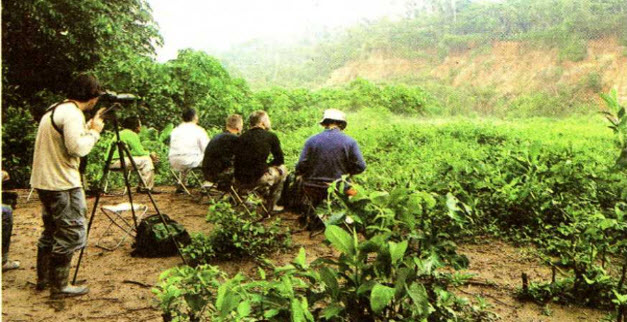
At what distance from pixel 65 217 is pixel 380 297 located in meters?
2.70

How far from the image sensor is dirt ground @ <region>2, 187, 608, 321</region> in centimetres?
368

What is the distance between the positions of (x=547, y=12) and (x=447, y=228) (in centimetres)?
3708

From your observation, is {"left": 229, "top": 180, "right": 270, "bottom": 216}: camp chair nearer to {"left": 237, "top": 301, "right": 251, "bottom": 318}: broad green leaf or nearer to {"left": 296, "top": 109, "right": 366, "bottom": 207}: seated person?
{"left": 296, "top": 109, "right": 366, "bottom": 207}: seated person

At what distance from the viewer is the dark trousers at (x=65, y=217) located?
3.65 meters

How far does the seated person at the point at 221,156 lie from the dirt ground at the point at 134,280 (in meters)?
0.61

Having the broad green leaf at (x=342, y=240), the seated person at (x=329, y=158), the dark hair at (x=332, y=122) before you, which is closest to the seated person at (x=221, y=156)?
the seated person at (x=329, y=158)

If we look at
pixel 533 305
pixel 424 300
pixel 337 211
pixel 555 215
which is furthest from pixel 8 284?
pixel 555 215

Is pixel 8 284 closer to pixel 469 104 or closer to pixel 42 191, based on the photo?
pixel 42 191

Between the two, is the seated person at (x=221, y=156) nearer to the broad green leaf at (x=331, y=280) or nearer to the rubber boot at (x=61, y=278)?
the rubber boot at (x=61, y=278)

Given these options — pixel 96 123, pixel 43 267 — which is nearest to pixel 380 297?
pixel 96 123

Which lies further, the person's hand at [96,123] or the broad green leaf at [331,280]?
the person's hand at [96,123]

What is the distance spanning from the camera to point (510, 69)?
31766mm

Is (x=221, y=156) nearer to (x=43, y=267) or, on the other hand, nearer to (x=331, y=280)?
(x=43, y=267)

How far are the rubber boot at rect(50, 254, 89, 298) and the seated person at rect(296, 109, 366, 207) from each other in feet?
7.86
